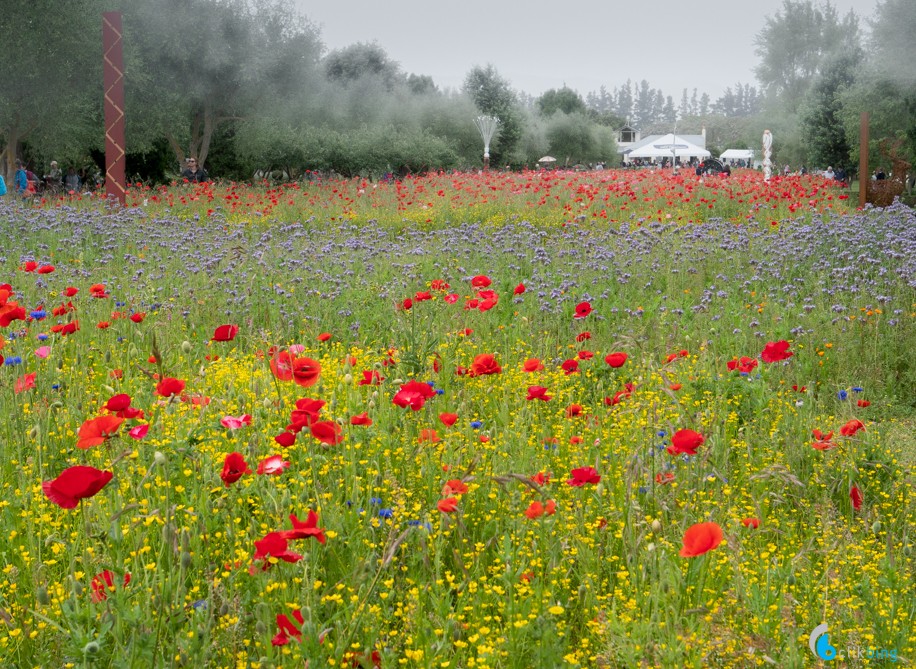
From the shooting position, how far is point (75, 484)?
66.1 inches

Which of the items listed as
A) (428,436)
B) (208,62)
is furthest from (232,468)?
(208,62)

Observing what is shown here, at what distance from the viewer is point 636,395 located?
4.28 m

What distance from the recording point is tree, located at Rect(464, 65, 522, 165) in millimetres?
45656

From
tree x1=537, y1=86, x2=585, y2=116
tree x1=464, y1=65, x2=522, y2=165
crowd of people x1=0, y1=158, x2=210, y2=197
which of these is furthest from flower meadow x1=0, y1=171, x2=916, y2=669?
tree x1=537, y1=86, x2=585, y2=116

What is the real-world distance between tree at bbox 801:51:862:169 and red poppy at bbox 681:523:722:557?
123ft

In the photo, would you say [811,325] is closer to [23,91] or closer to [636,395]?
[636,395]

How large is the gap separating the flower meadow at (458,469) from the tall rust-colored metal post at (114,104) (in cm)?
653

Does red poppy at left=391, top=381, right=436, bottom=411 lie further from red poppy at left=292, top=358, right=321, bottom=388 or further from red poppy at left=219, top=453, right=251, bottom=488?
red poppy at left=219, top=453, right=251, bottom=488

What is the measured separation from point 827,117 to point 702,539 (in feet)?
127

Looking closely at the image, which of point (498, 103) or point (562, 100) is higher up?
point (562, 100)

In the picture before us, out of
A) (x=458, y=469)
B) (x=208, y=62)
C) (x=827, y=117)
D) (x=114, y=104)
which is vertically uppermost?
(x=208, y=62)

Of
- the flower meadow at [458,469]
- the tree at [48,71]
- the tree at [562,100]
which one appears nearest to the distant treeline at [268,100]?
the tree at [48,71]

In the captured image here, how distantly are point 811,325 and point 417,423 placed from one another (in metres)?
3.40

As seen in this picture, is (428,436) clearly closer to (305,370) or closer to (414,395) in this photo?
(414,395)
